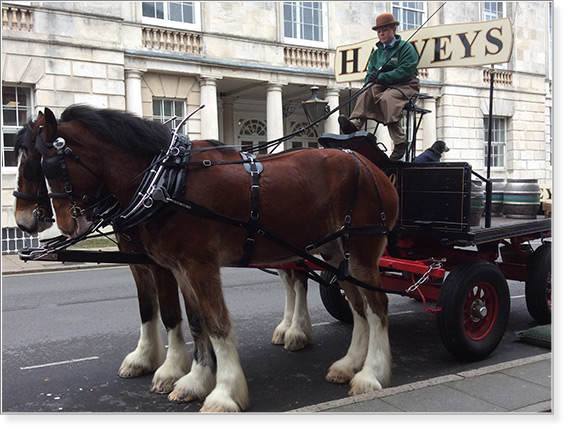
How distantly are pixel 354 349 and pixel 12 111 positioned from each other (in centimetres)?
1176

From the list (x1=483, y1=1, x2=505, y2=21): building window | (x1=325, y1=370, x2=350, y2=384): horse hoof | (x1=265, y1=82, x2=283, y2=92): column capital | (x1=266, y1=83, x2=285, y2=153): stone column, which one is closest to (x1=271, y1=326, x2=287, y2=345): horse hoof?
(x1=325, y1=370, x2=350, y2=384): horse hoof

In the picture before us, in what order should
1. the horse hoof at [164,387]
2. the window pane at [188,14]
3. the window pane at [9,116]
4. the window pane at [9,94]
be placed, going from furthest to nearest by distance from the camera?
the window pane at [188,14] < the window pane at [9,94] < the window pane at [9,116] < the horse hoof at [164,387]

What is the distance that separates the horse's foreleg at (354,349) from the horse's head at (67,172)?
2.30m

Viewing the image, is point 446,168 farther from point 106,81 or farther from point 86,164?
point 106,81

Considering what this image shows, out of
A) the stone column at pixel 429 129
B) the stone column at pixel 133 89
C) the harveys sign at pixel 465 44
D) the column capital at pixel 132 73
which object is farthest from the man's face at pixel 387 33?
the stone column at pixel 429 129

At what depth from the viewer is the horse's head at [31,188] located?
12.1 feet

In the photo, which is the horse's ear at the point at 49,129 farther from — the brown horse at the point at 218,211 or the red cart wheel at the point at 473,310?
the red cart wheel at the point at 473,310

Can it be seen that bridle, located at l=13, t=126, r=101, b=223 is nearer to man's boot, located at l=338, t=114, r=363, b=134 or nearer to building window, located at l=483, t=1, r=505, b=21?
man's boot, located at l=338, t=114, r=363, b=134

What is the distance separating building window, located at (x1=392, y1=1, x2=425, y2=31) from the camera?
56.2 ft

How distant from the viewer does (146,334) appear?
4.83 m

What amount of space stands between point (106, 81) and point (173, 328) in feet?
38.3

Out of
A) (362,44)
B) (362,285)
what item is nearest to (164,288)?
(362,285)

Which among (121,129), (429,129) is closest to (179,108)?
(429,129)

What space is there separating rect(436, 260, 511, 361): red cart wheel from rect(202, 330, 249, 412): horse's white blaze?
188 centimetres
